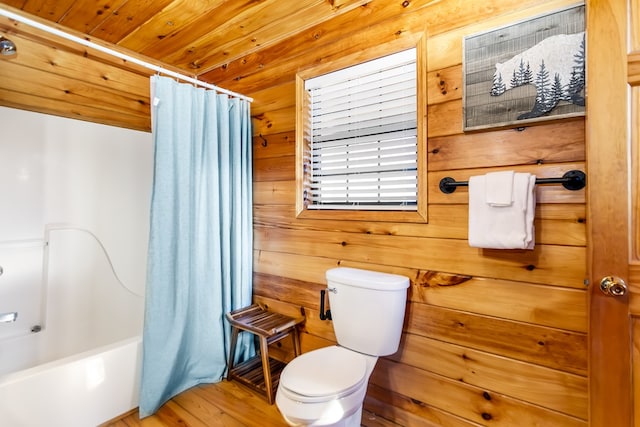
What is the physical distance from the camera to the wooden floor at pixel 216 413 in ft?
5.38

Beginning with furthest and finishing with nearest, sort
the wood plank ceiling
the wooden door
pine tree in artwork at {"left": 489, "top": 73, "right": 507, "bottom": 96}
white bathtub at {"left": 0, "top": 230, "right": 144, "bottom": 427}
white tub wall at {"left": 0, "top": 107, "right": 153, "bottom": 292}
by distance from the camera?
white tub wall at {"left": 0, "top": 107, "right": 153, "bottom": 292}
the wood plank ceiling
white bathtub at {"left": 0, "top": 230, "right": 144, "bottom": 427}
pine tree in artwork at {"left": 489, "top": 73, "right": 507, "bottom": 96}
the wooden door

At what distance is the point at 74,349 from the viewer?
6.75 feet

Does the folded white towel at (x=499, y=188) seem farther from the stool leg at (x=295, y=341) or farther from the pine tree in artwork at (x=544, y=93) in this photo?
the stool leg at (x=295, y=341)

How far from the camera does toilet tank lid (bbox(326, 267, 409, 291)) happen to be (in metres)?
1.44

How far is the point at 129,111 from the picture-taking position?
2260 millimetres

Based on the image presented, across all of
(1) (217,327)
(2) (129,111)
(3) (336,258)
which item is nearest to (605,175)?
(3) (336,258)

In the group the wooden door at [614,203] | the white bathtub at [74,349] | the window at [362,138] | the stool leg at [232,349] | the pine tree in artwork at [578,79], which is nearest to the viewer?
the wooden door at [614,203]

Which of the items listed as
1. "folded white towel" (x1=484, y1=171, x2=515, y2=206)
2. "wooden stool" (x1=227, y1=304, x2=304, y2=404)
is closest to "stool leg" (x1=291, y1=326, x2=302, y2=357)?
"wooden stool" (x1=227, y1=304, x2=304, y2=404)

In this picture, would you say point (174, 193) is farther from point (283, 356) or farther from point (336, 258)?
point (283, 356)

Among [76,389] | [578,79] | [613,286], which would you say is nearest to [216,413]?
[76,389]

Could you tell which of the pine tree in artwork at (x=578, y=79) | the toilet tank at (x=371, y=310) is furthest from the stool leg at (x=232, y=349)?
the pine tree in artwork at (x=578, y=79)

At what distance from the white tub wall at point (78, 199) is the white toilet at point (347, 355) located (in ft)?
5.28

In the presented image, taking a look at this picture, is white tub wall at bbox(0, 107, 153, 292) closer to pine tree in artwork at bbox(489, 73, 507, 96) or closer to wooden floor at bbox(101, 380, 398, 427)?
wooden floor at bbox(101, 380, 398, 427)

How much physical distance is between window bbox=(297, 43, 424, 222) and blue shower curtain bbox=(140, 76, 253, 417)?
0.47 meters
